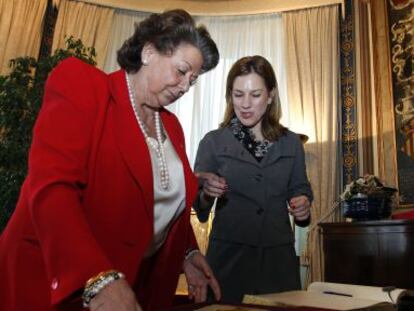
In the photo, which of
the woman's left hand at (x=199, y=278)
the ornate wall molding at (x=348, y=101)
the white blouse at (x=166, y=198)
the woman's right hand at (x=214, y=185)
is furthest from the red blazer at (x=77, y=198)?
the ornate wall molding at (x=348, y=101)

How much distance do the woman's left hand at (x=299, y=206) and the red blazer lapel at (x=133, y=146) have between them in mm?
794

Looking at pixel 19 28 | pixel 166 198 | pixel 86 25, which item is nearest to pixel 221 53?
pixel 86 25

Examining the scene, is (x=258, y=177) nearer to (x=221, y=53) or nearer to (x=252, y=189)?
(x=252, y=189)

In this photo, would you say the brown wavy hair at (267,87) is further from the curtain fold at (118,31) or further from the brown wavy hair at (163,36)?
the curtain fold at (118,31)

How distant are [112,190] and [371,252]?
2.62 m

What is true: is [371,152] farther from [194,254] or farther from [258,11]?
[194,254]

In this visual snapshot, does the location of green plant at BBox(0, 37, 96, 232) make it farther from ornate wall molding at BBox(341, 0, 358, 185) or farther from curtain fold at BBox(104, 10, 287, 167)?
→ ornate wall molding at BBox(341, 0, 358, 185)

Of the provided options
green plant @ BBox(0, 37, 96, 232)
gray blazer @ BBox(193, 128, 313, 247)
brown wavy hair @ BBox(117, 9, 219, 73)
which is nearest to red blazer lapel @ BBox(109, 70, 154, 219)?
brown wavy hair @ BBox(117, 9, 219, 73)

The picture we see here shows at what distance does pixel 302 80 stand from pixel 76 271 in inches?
180

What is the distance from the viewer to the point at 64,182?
90 cm

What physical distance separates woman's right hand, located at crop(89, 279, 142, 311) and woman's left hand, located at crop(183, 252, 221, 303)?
631mm

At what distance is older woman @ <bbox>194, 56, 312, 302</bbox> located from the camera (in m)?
1.74

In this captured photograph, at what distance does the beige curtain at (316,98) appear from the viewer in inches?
183

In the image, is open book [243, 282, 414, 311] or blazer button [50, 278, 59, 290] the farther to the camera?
open book [243, 282, 414, 311]
